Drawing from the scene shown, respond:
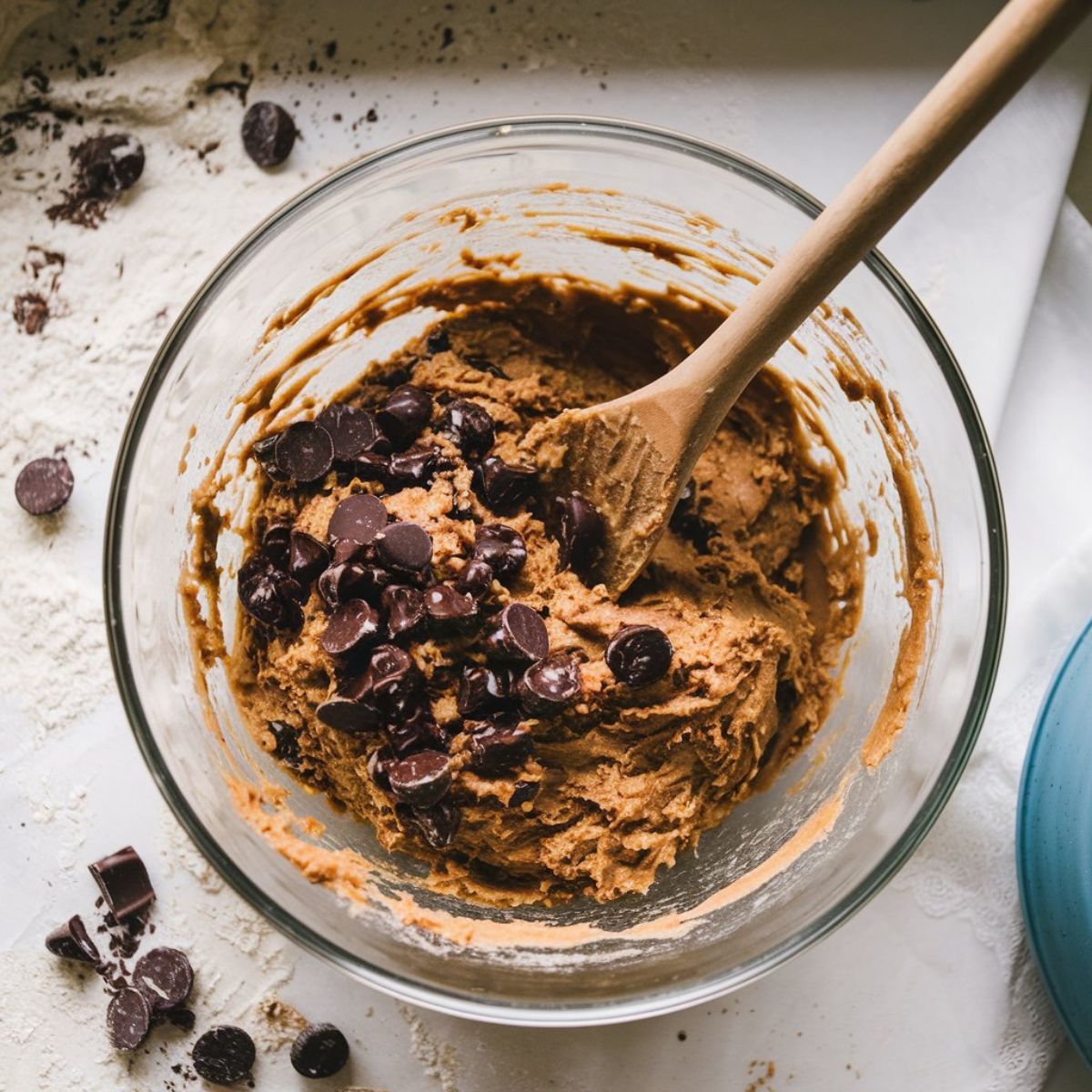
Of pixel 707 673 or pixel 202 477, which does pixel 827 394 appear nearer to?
pixel 707 673

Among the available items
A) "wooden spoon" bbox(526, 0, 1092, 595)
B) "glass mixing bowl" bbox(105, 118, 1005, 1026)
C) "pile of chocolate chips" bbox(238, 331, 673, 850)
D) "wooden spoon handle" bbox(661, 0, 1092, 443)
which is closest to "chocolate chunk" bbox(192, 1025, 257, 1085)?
"glass mixing bowl" bbox(105, 118, 1005, 1026)

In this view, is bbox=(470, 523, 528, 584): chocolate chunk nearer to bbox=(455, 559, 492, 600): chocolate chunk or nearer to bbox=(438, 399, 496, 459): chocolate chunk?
bbox=(455, 559, 492, 600): chocolate chunk

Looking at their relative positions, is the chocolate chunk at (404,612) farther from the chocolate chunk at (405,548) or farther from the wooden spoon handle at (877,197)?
the wooden spoon handle at (877,197)

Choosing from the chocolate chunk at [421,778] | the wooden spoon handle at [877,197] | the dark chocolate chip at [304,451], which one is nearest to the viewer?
the wooden spoon handle at [877,197]

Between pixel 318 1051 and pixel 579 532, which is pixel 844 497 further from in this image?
pixel 318 1051

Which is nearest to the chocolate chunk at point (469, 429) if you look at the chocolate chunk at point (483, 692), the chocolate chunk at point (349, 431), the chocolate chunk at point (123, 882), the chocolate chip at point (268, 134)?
the chocolate chunk at point (349, 431)

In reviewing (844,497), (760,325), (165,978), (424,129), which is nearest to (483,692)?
(760,325)
